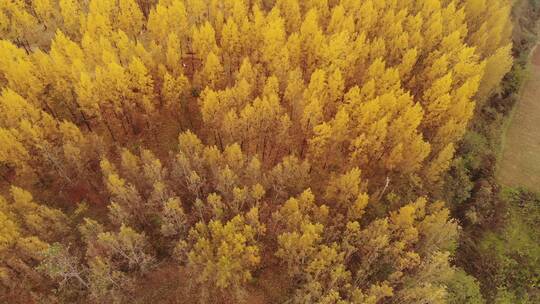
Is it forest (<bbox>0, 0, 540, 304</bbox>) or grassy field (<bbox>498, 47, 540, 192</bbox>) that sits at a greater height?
forest (<bbox>0, 0, 540, 304</bbox>)

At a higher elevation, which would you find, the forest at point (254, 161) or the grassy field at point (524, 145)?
the forest at point (254, 161)

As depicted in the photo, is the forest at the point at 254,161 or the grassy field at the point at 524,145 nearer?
the forest at the point at 254,161

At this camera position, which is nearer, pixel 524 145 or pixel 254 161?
pixel 254 161

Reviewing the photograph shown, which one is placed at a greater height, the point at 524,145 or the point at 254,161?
the point at 254,161

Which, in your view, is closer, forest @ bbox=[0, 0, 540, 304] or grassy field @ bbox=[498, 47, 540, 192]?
forest @ bbox=[0, 0, 540, 304]
